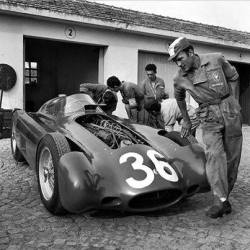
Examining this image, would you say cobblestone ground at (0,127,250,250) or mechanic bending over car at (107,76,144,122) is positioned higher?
mechanic bending over car at (107,76,144,122)

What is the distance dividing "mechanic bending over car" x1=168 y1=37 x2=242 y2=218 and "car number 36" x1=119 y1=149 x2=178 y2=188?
414 millimetres

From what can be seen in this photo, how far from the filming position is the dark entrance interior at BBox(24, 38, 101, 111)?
1572cm

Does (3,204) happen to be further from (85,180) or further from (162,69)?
(162,69)

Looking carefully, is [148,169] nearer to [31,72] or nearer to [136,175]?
[136,175]

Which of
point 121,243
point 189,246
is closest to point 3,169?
point 121,243

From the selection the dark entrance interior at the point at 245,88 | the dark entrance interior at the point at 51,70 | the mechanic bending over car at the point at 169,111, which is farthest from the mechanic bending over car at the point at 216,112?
the dark entrance interior at the point at 245,88

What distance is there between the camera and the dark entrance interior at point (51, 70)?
619 inches

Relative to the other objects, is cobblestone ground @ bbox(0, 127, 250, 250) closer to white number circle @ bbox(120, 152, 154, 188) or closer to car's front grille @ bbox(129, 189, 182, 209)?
car's front grille @ bbox(129, 189, 182, 209)

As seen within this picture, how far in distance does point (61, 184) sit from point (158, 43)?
8765mm

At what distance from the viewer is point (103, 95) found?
22.4 feet

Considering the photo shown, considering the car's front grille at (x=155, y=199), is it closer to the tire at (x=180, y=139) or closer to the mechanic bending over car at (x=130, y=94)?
the tire at (x=180, y=139)

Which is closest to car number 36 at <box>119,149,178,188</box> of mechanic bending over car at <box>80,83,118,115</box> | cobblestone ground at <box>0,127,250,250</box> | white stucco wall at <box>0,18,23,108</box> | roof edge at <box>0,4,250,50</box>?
cobblestone ground at <box>0,127,250,250</box>

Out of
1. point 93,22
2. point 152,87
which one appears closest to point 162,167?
point 152,87

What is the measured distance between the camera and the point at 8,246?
305 cm
